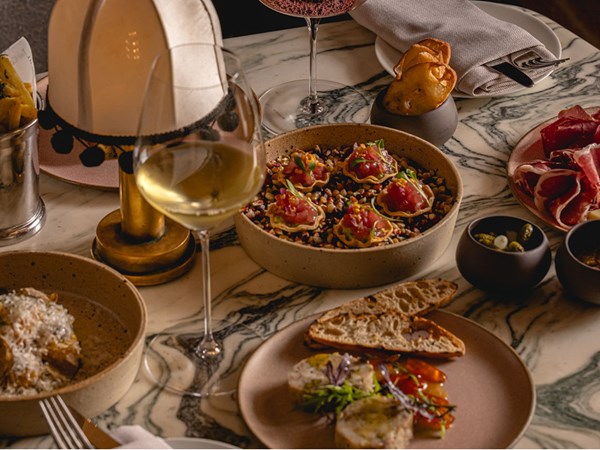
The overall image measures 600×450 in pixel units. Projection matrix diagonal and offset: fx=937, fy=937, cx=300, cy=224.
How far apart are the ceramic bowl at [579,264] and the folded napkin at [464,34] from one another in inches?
23.6

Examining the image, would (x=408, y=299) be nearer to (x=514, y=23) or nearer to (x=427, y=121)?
(x=427, y=121)

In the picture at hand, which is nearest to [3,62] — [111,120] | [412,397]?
[111,120]

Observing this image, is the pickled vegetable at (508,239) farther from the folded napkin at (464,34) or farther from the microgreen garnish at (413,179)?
the folded napkin at (464,34)

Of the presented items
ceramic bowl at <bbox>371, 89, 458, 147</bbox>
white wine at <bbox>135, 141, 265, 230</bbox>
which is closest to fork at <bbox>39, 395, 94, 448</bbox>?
white wine at <bbox>135, 141, 265, 230</bbox>

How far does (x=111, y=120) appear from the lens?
1452mm

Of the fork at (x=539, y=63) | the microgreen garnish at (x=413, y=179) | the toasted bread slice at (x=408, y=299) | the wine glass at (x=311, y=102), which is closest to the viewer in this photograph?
the toasted bread slice at (x=408, y=299)

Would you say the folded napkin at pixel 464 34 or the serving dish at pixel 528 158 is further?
the folded napkin at pixel 464 34

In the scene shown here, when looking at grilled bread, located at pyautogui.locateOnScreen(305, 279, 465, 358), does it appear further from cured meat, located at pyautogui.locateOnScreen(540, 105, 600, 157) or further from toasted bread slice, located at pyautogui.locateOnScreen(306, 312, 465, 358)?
cured meat, located at pyautogui.locateOnScreen(540, 105, 600, 157)

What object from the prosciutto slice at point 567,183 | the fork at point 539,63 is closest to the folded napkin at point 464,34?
the fork at point 539,63

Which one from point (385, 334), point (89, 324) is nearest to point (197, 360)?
point (89, 324)

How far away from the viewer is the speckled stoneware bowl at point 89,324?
1300 millimetres

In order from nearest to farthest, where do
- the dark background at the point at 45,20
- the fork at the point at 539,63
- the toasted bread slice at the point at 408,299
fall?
the toasted bread slice at the point at 408,299
the fork at the point at 539,63
the dark background at the point at 45,20

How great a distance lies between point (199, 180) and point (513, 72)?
3.73 feet

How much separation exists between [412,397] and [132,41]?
67 cm
